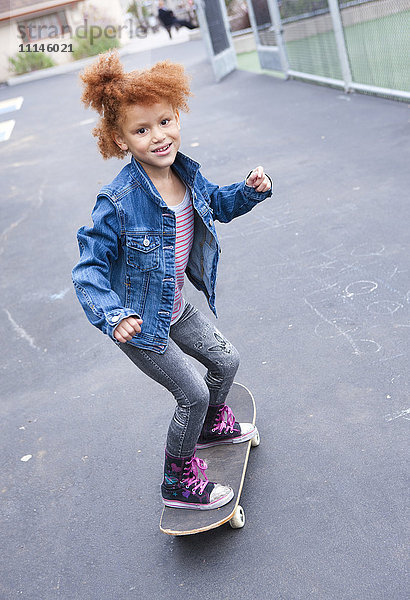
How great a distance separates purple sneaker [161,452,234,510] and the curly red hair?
4.38 feet

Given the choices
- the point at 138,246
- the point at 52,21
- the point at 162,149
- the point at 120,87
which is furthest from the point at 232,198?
the point at 52,21

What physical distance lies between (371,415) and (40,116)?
16.2 meters

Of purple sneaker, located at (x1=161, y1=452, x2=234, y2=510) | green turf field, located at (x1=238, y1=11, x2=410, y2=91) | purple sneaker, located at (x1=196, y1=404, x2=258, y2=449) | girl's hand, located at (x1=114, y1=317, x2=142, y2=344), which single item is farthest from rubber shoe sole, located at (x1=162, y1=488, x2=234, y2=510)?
green turf field, located at (x1=238, y1=11, x2=410, y2=91)

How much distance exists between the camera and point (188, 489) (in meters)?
2.90

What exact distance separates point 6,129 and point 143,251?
15.6m

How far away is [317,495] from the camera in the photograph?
9.67ft

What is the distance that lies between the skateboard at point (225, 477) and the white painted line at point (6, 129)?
527 inches

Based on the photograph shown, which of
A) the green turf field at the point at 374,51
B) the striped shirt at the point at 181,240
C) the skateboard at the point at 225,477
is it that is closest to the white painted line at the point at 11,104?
the green turf field at the point at 374,51

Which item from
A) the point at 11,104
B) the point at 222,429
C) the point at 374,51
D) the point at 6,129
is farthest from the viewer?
the point at 11,104

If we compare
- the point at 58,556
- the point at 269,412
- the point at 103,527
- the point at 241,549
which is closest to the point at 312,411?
the point at 269,412

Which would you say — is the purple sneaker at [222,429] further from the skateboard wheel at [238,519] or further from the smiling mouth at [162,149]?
the smiling mouth at [162,149]

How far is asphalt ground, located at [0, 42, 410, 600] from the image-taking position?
2713 mm

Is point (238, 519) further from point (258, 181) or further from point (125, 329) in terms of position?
point (258, 181)

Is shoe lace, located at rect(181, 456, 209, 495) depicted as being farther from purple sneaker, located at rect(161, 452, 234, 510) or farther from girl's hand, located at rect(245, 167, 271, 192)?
girl's hand, located at rect(245, 167, 271, 192)
